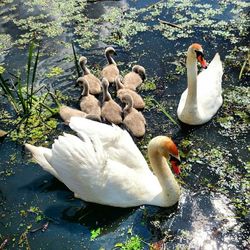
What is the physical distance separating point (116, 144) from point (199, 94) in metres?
2.39

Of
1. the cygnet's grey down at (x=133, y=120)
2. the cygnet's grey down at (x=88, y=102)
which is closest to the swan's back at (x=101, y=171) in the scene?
the cygnet's grey down at (x=133, y=120)

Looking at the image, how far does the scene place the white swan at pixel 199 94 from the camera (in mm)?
7594

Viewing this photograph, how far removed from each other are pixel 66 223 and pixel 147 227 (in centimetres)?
116

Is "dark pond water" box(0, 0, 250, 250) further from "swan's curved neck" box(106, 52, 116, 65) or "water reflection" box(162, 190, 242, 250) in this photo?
"swan's curved neck" box(106, 52, 116, 65)

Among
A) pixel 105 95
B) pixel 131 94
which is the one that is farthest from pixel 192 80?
pixel 105 95

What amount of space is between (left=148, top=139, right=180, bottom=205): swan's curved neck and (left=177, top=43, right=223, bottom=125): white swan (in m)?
1.90

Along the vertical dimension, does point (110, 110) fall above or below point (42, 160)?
below

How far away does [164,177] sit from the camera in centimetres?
605

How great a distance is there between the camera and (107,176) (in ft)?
19.5

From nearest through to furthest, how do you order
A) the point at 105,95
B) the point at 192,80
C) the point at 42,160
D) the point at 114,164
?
the point at 114,164
the point at 42,160
the point at 192,80
the point at 105,95

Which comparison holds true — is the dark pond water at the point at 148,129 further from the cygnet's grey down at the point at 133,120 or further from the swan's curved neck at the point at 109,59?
the swan's curved neck at the point at 109,59

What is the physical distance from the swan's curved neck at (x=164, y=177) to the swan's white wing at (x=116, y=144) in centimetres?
35

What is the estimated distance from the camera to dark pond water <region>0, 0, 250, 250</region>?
19.9ft

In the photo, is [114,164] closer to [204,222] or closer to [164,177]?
[164,177]
